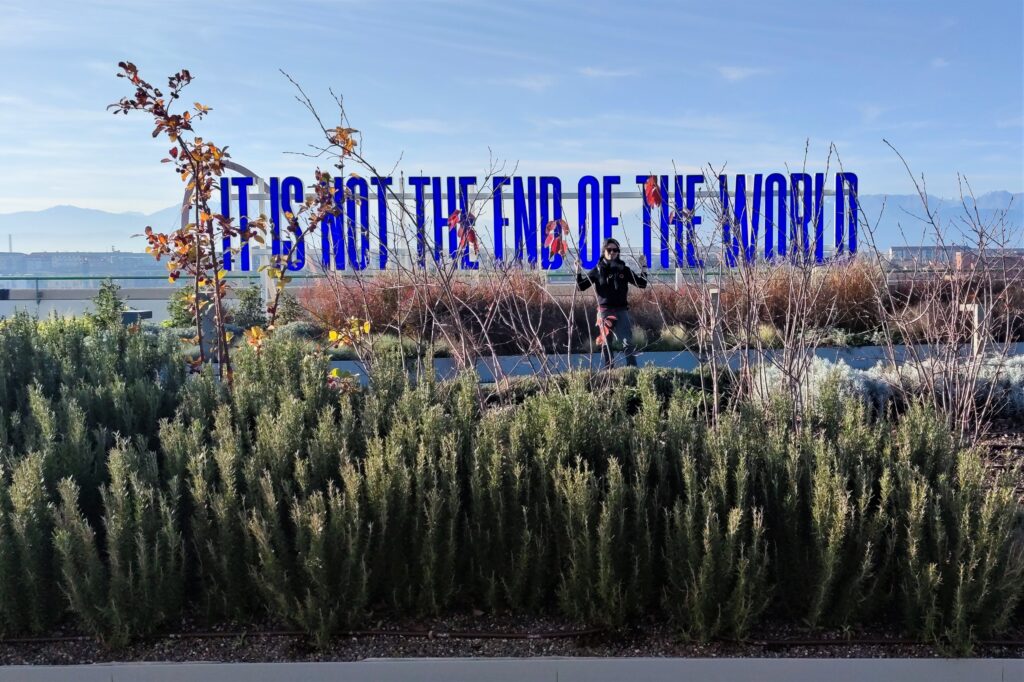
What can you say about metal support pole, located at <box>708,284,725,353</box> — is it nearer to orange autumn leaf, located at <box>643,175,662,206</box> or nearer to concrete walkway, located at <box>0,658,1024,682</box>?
orange autumn leaf, located at <box>643,175,662,206</box>

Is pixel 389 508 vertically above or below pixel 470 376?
below

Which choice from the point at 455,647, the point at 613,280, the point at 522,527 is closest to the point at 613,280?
the point at 613,280

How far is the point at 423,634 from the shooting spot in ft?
11.3

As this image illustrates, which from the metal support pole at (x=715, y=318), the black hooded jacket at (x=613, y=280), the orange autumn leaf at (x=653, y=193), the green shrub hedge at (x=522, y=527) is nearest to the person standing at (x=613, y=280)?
the black hooded jacket at (x=613, y=280)

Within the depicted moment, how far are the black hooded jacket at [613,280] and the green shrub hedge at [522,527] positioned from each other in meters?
6.12

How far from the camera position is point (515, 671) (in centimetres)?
313

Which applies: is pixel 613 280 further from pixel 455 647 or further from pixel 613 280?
pixel 455 647

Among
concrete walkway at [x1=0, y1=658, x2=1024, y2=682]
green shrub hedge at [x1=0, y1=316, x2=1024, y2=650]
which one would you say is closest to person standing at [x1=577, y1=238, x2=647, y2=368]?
green shrub hedge at [x1=0, y1=316, x2=1024, y2=650]

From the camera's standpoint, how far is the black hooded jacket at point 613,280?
10.1m

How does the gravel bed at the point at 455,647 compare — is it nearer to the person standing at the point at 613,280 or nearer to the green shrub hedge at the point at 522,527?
the green shrub hedge at the point at 522,527

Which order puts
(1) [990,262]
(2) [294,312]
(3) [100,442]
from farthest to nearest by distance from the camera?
1. (2) [294,312]
2. (1) [990,262]
3. (3) [100,442]

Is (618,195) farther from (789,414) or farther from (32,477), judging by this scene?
(32,477)

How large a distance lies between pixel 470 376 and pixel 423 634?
55.3 inches

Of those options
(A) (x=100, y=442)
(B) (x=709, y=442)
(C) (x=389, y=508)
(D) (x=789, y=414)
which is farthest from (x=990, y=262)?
(A) (x=100, y=442)
